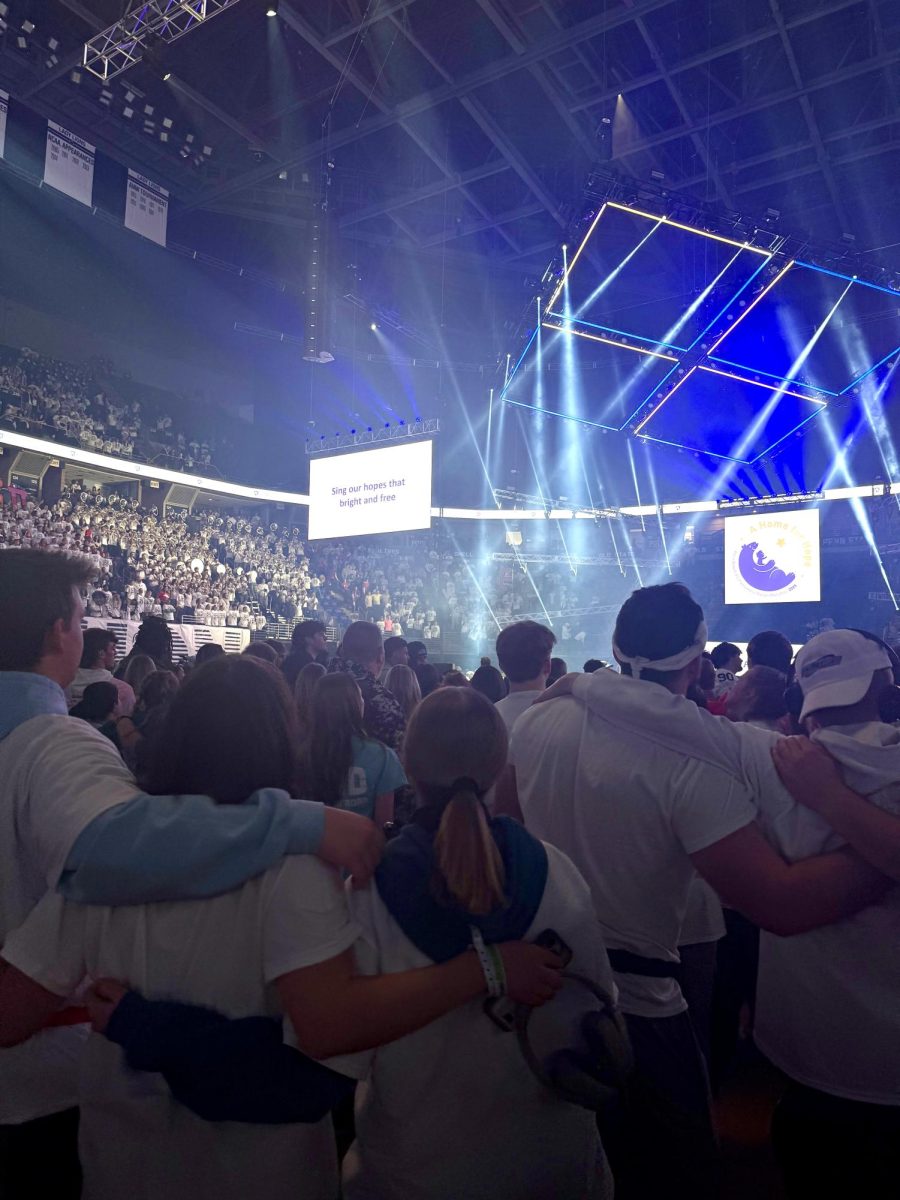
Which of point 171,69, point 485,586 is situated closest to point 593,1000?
point 171,69

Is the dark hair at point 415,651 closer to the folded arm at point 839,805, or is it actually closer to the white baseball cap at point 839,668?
the white baseball cap at point 839,668

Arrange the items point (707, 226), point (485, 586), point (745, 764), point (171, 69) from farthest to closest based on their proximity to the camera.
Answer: point (485, 586), point (171, 69), point (707, 226), point (745, 764)

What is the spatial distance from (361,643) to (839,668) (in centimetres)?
355

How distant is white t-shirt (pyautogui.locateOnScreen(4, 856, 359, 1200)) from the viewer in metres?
1.20

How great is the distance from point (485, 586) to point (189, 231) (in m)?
10.5

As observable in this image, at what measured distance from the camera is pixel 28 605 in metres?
1.47

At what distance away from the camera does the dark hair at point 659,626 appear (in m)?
1.65

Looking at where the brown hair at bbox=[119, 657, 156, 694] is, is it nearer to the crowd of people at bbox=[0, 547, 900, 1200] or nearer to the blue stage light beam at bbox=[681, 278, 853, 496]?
the crowd of people at bbox=[0, 547, 900, 1200]

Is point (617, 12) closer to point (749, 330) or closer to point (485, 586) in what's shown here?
point (749, 330)

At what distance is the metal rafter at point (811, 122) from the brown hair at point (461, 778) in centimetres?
1153

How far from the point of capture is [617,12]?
9.68m

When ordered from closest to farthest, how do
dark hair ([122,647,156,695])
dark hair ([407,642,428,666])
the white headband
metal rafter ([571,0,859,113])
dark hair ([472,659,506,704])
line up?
the white headband, dark hair ([122,647,156,695]), dark hair ([472,659,506,704]), dark hair ([407,642,428,666]), metal rafter ([571,0,859,113])

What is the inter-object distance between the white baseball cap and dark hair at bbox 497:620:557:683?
1.69 m

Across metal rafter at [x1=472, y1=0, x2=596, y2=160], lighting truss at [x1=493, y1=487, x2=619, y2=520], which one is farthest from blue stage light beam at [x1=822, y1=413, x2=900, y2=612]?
metal rafter at [x1=472, y1=0, x2=596, y2=160]
